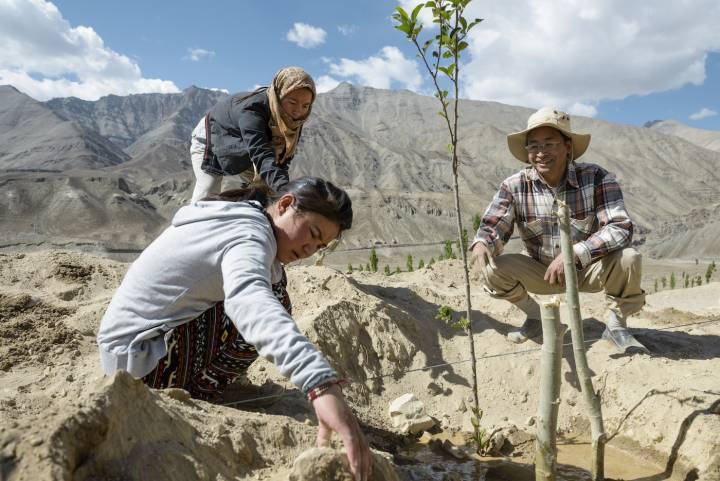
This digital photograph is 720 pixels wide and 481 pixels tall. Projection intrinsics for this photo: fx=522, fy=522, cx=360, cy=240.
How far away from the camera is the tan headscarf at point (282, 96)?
10.3ft

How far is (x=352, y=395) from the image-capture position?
352 cm

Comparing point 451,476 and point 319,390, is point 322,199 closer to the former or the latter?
point 319,390

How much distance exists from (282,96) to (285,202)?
1.42m

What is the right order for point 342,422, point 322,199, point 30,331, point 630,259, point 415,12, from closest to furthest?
point 342,422
point 322,199
point 415,12
point 630,259
point 30,331

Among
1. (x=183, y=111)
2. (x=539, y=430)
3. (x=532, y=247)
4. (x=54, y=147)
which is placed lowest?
Answer: (x=539, y=430)

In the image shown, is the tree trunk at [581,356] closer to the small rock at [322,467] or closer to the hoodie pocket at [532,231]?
the hoodie pocket at [532,231]

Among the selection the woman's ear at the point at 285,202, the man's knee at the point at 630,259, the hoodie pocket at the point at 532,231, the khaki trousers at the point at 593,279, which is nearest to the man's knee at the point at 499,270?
the khaki trousers at the point at 593,279

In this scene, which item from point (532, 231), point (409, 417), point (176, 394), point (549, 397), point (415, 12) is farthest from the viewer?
point (532, 231)

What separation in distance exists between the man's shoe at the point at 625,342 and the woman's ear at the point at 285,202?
2.95 meters

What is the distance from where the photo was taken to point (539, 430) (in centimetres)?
233

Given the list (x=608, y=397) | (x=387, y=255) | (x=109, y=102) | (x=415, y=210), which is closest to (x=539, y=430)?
(x=608, y=397)

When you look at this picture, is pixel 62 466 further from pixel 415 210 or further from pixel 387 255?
pixel 415 210

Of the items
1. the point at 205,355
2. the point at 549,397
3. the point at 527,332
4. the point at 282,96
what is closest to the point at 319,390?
the point at 205,355

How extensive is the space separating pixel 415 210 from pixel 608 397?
43531mm
